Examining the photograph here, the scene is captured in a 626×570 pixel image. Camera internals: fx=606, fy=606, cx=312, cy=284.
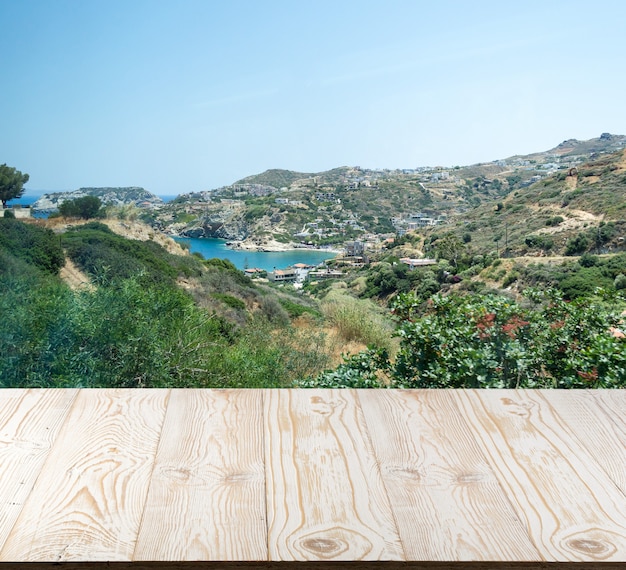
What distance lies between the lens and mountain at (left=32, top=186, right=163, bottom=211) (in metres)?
2.18

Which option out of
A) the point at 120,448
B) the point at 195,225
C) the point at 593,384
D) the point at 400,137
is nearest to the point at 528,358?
the point at 593,384

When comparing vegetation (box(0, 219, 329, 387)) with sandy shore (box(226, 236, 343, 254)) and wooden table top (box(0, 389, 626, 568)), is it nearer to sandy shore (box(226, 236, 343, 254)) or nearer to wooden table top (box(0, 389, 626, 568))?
sandy shore (box(226, 236, 343, 254))

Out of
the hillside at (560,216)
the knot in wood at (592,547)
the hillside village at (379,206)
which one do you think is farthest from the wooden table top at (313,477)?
the hillside at (560,216)

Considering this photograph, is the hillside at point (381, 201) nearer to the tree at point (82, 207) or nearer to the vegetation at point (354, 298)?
the vegetation at point (354, 298)

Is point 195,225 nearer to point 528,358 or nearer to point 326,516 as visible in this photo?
point 528,358

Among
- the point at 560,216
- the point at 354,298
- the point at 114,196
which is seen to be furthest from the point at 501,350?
the point at 114,196

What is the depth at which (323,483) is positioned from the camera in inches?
32.2

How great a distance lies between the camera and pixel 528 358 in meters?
2.21

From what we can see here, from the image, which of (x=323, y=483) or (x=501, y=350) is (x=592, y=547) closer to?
(x=323, y=483)

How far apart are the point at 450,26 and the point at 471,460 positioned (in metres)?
2.00

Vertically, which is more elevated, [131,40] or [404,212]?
[131,40]

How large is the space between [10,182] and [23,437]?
1.38 meters

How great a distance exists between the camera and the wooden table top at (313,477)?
679 millimetres

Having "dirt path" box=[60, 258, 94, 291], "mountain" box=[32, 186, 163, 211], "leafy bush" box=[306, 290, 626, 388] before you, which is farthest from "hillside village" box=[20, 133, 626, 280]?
"leafy bush" box=[306, 290, 626, 388]
